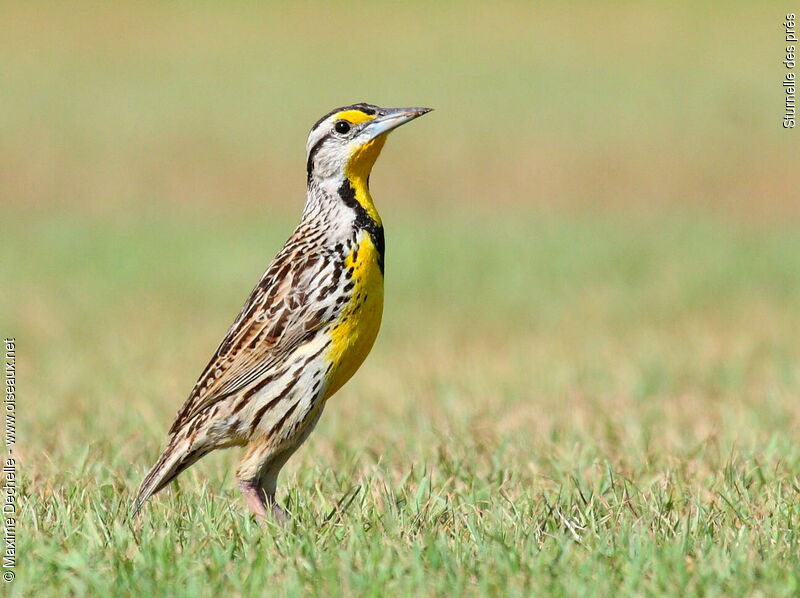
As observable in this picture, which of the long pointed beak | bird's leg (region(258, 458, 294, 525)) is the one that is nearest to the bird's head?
the long pointed beak

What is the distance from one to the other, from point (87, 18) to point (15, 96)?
8652 mm

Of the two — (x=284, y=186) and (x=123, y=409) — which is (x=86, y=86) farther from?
(x=123, y=409)

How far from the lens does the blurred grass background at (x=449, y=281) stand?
4555 mm

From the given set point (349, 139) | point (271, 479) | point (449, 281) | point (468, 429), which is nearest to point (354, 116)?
point (349, 139)

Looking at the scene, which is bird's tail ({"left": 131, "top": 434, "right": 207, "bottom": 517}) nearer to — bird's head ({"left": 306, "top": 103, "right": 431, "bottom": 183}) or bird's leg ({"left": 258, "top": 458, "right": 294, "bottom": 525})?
→ bird's leg ({"left": 258, "top": 458, "right": 294, "bottom": 525})

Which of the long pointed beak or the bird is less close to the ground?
the long pointed beak

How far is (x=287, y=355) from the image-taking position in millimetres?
5137

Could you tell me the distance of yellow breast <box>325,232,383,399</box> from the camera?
5090 millimetres

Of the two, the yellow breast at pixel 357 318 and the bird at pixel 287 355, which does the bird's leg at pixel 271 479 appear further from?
the yellow breast at pixel 357 318

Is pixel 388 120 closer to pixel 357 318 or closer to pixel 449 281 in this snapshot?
pixel 357 318

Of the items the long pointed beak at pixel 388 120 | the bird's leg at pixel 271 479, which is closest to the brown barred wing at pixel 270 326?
the bird's leg at pixel 271 479

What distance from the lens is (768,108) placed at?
24750 millimetres

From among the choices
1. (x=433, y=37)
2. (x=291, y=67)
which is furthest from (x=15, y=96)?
(x=433, y=37)

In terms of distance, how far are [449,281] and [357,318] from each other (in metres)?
8.63
